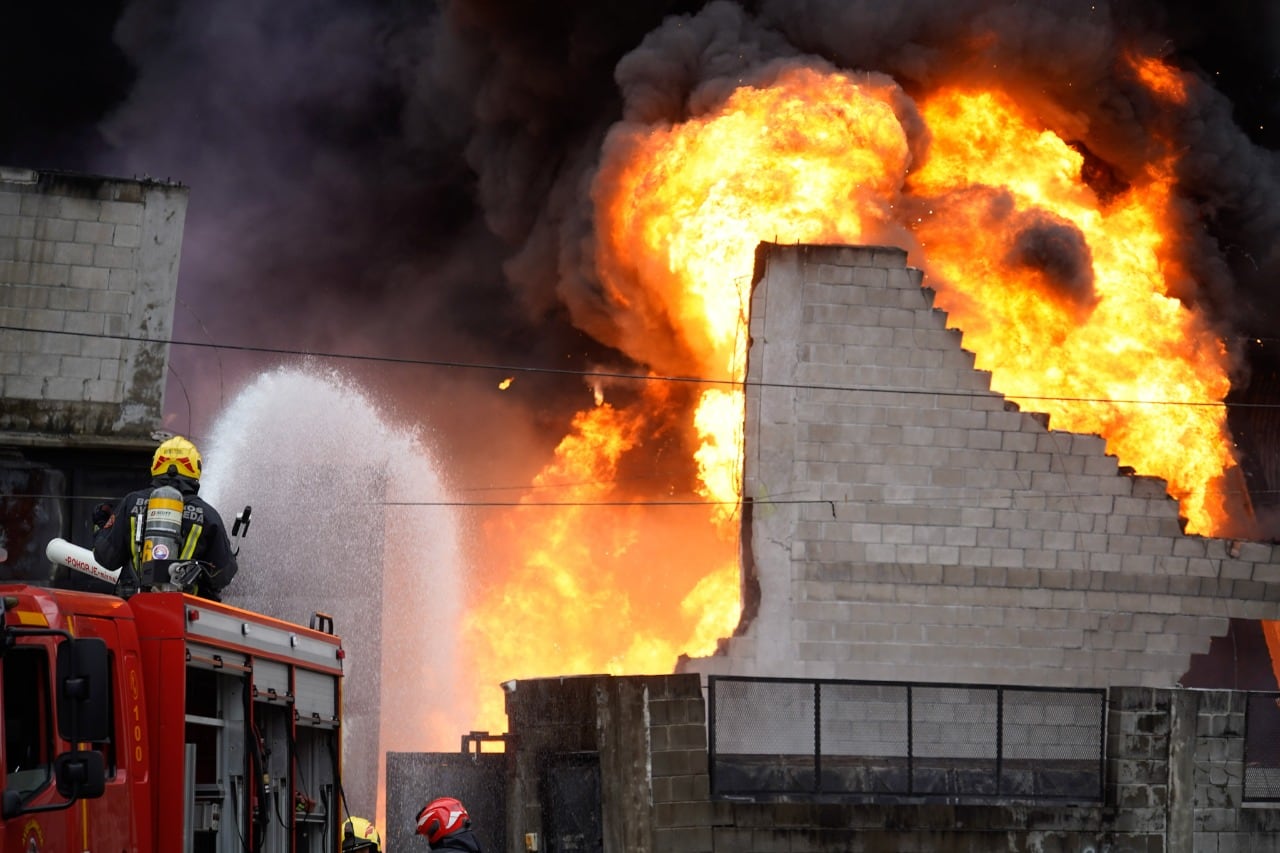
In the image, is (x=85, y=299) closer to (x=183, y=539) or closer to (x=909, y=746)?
(x=183, y=539)

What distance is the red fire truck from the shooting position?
22.4 feet

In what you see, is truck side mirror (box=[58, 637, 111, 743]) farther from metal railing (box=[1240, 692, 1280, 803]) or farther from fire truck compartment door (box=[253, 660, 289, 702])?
metal railing (box=[1240, 692, 1280, 803])

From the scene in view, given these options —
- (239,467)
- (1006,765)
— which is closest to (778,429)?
(1006,765)

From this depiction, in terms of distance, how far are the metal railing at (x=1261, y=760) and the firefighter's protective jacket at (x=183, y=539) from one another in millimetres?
9475

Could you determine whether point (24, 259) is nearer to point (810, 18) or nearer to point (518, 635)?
point (518, 635)

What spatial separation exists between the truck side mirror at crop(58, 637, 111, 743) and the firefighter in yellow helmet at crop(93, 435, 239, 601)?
195 centimetres

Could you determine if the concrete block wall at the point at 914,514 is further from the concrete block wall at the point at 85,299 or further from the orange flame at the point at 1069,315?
the concrete block wall at the point at 85,299

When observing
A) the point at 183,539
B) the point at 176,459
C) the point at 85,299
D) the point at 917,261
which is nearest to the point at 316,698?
the point at 183,539

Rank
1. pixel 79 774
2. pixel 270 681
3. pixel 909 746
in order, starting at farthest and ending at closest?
pixel 909 746, pixel 270 681, pixel 79 774

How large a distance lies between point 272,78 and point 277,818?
24.6 m

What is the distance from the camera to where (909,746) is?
13.6m

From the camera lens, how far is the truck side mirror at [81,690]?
22.4 feet

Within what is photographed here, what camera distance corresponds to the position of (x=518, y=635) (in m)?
26.9

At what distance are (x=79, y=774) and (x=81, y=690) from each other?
357 millimetres
